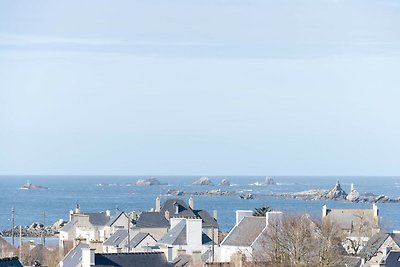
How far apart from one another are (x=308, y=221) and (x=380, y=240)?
21.5 feet

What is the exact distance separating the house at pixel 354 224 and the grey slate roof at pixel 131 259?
1861 centimetres

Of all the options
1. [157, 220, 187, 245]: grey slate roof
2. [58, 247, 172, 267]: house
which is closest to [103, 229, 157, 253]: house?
[157, 220, 187, 245]: grey slate roof

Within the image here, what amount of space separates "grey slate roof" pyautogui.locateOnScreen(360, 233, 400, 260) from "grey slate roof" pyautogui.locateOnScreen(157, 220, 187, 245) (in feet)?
34.6

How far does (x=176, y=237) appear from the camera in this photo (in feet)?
226

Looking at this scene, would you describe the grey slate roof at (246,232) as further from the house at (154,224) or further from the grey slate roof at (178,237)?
the house at (154,224)

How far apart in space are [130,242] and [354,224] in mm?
16080

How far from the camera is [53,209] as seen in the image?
181000 mm

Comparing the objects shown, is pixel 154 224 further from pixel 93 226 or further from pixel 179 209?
pixel 93 226

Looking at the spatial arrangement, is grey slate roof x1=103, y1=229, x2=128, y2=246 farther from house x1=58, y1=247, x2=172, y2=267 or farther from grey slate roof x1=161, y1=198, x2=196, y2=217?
house x1=58, y1=247, x2=172, y2=267

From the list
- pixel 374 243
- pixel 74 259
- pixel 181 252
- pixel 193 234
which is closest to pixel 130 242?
pixel 193 234

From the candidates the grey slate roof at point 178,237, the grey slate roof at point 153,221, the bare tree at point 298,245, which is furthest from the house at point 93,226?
the bare tree at point 298,245

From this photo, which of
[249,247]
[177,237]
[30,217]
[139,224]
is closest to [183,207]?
[139,224]

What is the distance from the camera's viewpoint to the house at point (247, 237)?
62.9 m

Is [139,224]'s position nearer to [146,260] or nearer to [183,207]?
[183,207]
